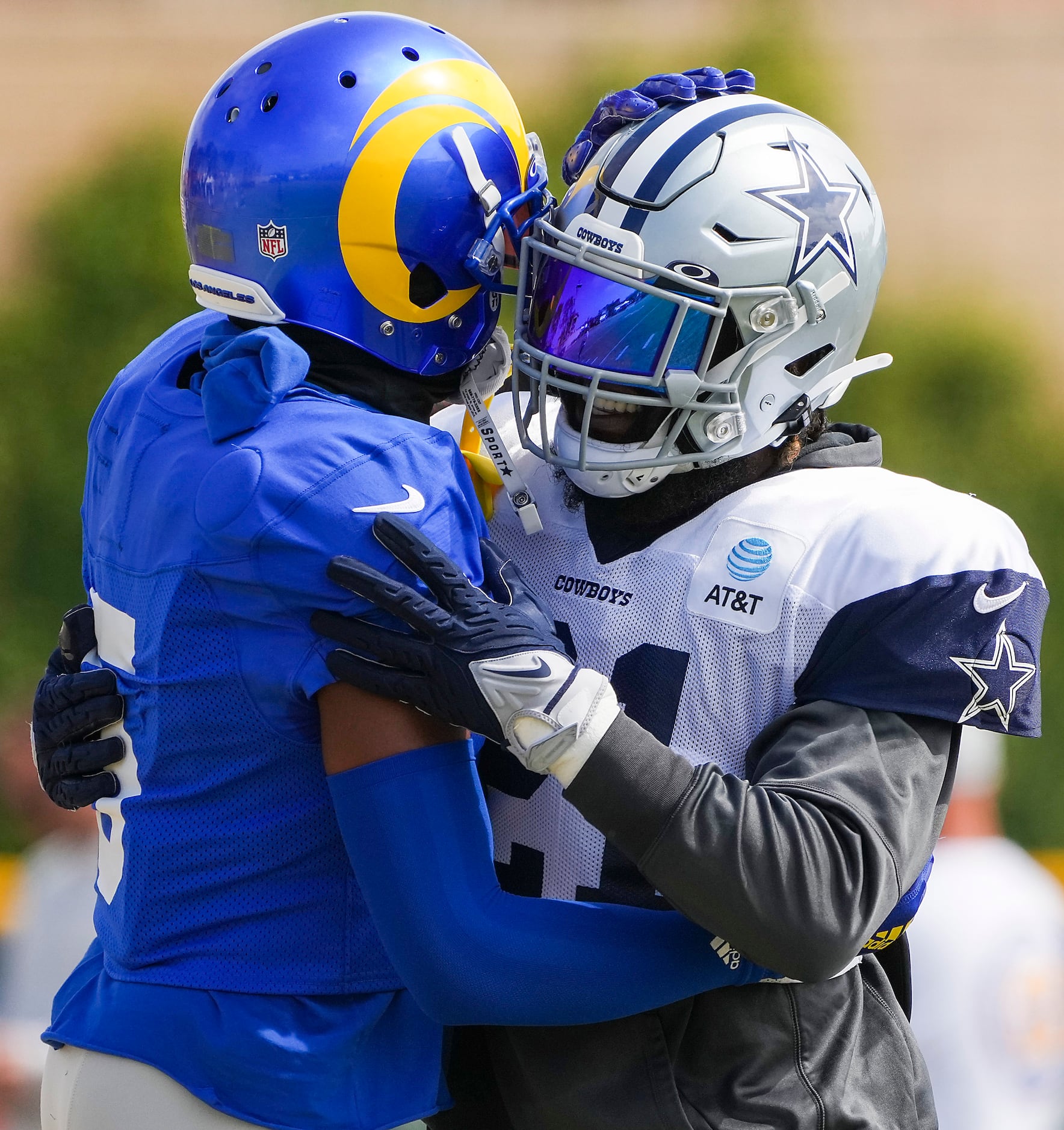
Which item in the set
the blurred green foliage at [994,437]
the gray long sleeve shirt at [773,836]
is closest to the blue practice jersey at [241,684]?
the gray long sleeve shirt at [773,836]

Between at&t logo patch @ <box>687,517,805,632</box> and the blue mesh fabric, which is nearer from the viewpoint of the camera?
the blue mesh fabric

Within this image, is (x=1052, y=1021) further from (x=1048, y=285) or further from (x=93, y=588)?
(x=1048, y=285)

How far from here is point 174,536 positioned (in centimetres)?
178

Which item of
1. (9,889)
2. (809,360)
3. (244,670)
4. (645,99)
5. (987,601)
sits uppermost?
(645,99)

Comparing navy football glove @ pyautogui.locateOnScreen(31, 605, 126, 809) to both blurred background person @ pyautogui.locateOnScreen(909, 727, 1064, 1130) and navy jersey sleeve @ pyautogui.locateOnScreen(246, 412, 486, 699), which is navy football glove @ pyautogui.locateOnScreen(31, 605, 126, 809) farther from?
blurred background person @ pyautogui.locateOnScreen(909, 727, 1064, 1130)

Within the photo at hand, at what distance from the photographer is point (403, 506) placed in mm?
1749

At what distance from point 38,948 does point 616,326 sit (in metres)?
3.25

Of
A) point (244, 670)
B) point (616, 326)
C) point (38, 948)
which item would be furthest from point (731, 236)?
point (38, 948)

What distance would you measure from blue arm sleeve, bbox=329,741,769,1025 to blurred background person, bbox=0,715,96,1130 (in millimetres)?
2899

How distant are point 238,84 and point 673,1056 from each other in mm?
1430

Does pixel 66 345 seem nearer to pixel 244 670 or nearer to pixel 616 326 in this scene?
pixel 616 326

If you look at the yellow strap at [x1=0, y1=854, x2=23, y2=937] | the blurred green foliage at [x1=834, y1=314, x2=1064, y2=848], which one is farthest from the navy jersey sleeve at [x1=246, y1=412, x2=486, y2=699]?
the blurred green foliage at [x1=834, y1=314, x2=1064, y2=848]

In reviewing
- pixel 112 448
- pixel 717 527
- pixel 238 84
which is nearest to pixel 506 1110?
pixel 717 527

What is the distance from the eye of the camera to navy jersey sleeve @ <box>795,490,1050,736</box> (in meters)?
1.82
